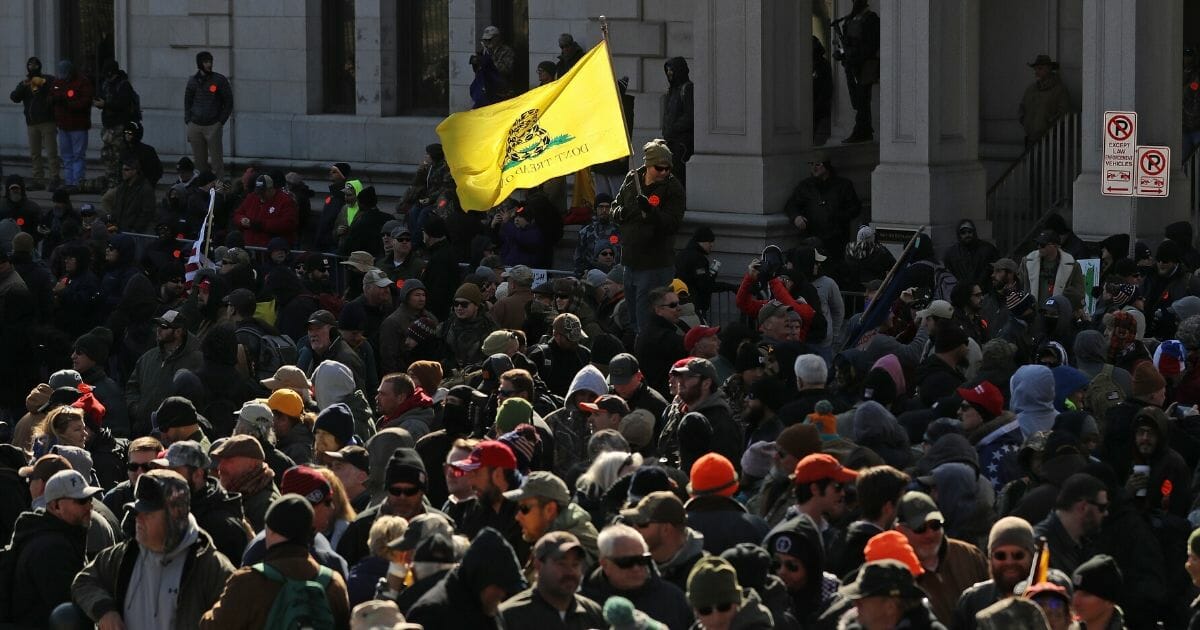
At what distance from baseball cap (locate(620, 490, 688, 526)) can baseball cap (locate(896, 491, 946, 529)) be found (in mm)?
913

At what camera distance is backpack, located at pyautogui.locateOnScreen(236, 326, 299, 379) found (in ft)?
53.2

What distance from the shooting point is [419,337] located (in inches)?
661

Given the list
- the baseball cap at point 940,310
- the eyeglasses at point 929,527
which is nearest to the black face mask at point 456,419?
the eyeglasses at point 929,527

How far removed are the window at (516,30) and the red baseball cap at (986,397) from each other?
1420 cm

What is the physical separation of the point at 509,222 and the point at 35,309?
451 centimetres

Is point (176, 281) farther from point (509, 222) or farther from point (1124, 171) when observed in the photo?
point (1124, 171)

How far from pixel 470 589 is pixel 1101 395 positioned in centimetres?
614

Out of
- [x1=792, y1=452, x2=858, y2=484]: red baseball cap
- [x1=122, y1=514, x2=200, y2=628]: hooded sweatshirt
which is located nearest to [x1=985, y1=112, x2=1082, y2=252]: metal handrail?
[x1=792, y1=452, x2=858, y2=484]: red baseball cap

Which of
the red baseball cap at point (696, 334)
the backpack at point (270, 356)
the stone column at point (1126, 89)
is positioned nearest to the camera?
the red baseball cap at point (696, 334)

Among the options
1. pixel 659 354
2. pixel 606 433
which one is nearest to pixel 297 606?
pixel 606 433

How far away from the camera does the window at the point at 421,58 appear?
27406 mm

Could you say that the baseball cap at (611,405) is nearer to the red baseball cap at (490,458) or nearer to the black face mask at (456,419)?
the black face mask at (456,419)

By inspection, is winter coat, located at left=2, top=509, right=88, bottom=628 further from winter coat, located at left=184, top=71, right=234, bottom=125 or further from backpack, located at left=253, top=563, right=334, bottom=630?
winter coat, located at left=184, top=71, right=234, bottom=125

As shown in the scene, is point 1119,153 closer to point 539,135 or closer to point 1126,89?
point 1126,89
